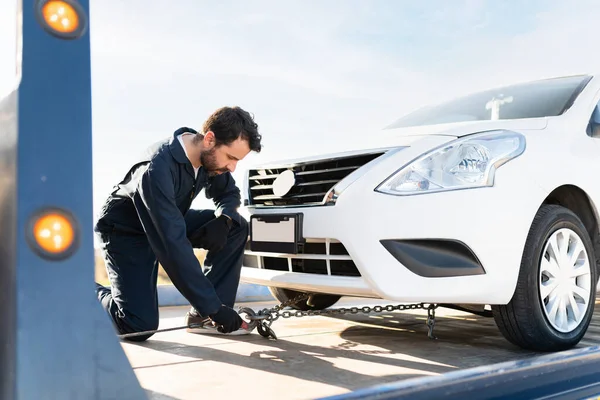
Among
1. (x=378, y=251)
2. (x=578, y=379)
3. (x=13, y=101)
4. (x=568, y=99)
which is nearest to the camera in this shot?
(x=13, y=101)

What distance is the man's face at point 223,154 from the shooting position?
2309mm

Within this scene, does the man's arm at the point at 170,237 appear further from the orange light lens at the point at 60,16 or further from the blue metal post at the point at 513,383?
the orange light lens at the point at 60,16

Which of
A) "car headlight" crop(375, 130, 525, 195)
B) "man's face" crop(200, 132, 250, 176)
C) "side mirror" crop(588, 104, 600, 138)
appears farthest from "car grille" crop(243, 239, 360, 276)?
"side mirror" crop(588, 104, 600, 138)

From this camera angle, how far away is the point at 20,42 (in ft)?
2.52

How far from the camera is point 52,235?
760 millimetres

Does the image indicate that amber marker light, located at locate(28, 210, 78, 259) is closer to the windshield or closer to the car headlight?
the car headlight

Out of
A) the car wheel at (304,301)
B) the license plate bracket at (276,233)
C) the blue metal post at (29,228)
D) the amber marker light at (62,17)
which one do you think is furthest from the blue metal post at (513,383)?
the car wheel at (304,301)

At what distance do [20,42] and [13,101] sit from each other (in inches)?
2.9

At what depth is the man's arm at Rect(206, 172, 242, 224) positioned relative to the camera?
109 inches

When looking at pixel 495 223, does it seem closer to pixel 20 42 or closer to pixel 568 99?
pixel 568 99

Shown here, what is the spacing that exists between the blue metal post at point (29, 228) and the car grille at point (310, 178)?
160 cm

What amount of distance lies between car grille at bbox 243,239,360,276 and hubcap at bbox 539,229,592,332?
74 cm

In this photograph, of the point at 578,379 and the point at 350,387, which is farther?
the point at 350,387

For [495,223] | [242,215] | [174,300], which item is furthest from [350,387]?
[174,300]
